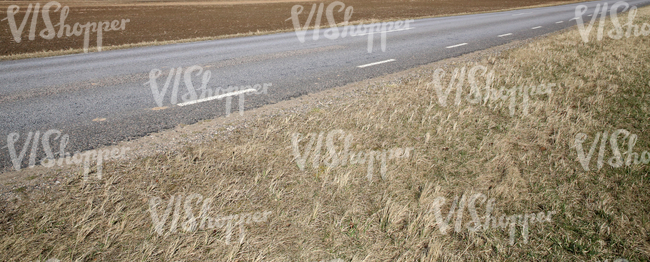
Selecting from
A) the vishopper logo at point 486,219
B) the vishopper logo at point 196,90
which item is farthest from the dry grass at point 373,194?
the vishopper logo at point 196,90

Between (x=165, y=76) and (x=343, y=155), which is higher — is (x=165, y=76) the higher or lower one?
the higher one

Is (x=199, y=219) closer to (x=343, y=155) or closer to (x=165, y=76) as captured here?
(x=343, y=155)

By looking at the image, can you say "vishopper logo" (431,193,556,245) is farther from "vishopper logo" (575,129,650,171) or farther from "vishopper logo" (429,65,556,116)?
"vishopper logo" (429,65,556,116)

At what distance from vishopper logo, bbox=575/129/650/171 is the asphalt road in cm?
358

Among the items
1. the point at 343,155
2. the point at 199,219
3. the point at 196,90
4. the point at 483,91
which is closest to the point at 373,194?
the point at 343,155

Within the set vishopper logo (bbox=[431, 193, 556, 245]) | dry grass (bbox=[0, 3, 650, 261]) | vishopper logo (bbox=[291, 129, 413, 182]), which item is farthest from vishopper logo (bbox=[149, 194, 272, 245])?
vishopper logo (bbox=[431, 193, 556, 245])

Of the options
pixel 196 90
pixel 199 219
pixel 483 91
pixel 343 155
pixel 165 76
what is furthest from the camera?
pixel 165 76

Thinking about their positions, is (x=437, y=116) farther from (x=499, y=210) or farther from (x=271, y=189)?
(x=271, y=189)

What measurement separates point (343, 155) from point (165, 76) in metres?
4.57

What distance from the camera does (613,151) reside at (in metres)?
3.38

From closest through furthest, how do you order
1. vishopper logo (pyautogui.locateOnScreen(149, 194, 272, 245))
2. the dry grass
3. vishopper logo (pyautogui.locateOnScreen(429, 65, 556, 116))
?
the dry grass → vishopper logo (pyautogui.locateOnScreen(149, 194, 272, 245)) → vishopper logo (pyautogui.locateOnScreen(429, 65, 556, 116))

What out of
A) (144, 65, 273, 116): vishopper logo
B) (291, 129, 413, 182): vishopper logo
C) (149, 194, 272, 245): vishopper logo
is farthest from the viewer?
(144, 65, 273, 116): vishopper logo

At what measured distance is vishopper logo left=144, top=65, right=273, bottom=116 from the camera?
4973 mm

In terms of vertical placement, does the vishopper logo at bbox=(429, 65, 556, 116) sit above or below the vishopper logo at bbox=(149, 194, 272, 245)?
above
